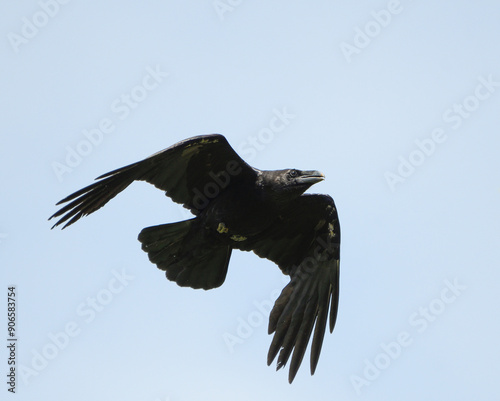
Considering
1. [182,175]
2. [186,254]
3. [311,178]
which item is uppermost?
[182,175]

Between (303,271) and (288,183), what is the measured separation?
192 centimetres

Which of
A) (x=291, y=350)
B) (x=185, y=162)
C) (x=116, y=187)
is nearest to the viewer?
(x=116, y=187)

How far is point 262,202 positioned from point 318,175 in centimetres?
80

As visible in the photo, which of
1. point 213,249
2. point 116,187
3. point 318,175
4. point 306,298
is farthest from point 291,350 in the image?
point 116,187

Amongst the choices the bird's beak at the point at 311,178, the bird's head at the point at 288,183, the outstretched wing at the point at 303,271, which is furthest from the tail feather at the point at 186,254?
the bird's beak at the point at 311,178

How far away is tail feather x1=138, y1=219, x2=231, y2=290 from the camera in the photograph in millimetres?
11570

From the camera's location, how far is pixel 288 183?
11.0 metres

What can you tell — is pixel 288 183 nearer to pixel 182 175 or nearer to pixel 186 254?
pixel 182 175

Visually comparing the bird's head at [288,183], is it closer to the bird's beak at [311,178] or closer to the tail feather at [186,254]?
the bird's beak at [311,178]

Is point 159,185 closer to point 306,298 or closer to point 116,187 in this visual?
point 116,187

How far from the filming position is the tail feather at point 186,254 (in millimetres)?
11570

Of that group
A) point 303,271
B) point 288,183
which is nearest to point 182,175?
point 288,183

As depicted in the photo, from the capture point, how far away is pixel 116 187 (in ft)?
34.6

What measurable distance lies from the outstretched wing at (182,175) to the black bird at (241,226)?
0.01 m
